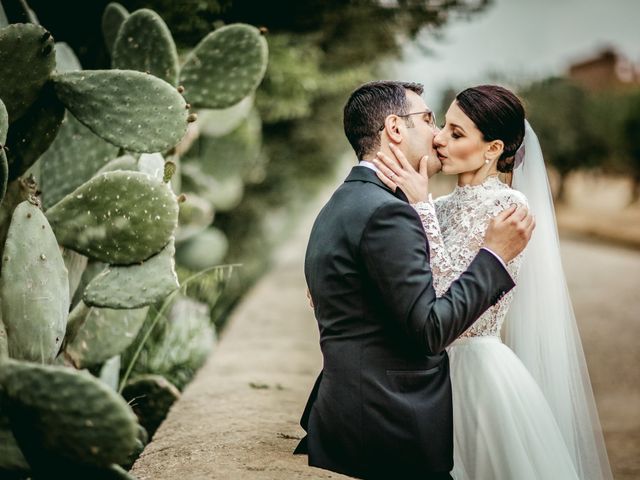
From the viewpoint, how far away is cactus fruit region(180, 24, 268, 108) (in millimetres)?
4375

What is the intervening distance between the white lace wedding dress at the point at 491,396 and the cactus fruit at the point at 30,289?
5.07 ft

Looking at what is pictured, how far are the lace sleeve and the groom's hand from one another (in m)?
A: 0.17

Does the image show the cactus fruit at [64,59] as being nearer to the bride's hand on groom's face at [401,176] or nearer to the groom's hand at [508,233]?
the bride's hand on groom's face at [401,176]

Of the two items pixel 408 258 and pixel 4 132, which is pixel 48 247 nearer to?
pixel 4 132

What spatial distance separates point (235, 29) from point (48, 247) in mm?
1811

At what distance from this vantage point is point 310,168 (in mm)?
Result: 14281

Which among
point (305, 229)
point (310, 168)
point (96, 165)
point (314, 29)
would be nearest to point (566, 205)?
point (305, 229)

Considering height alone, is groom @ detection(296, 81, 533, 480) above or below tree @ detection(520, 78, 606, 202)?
above

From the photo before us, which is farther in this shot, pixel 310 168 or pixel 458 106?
pixel 310 168

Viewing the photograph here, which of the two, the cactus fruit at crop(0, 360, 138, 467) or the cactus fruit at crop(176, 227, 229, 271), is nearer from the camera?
the cactus fruit at crop(0, 360, 138, 467)

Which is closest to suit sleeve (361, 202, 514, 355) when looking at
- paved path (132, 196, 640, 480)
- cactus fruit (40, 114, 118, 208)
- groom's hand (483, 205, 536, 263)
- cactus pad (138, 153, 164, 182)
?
groom's hand (483, 205, 536, 263)

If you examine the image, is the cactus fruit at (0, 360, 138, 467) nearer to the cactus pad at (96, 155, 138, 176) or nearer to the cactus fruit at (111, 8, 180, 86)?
the cactus pad at (96, 155, 138, 176)

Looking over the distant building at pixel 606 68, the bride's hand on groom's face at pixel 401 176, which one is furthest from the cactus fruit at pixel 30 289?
the distant building at pixel 606 68

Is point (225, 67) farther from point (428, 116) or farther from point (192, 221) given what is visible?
point (192, 221)
